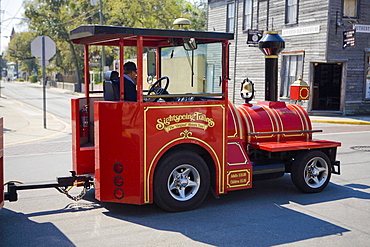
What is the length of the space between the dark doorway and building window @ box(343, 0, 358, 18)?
240 centimetres

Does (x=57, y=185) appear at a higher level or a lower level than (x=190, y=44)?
lower

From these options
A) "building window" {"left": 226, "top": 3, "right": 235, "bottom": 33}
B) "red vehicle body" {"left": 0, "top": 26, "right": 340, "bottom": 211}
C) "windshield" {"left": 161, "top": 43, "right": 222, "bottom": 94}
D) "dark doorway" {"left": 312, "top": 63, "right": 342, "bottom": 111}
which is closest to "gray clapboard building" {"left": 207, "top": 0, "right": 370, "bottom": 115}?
"dark doorway" {"left": 312, "top": 63, "right": 342, "bottom": 111}

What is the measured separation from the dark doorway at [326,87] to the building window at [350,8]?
94.6 inches

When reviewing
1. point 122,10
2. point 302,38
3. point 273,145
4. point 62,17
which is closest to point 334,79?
point 302,38

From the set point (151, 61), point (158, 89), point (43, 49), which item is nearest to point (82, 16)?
point (43, 49)

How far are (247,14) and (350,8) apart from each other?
6.08 m

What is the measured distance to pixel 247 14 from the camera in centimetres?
2475

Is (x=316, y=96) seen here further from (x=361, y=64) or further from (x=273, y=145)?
(x=273, y=145)

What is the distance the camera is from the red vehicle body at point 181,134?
5598 millimetres

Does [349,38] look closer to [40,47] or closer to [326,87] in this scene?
[326,87]

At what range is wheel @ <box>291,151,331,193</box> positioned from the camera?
6852 millimetres

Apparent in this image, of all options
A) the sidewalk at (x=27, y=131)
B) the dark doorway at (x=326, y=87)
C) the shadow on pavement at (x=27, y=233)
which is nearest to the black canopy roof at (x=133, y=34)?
the shadow on pavement at (x=27, y=233)

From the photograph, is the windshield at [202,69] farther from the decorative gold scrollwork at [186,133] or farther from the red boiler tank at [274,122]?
the red boiler tank at [274,122]

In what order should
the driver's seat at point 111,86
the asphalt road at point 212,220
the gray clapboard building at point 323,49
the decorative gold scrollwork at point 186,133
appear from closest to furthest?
the asphalt road at point 212,220 < the decorative gold scrollwork at point 186,133 < the driver's seat at point 111,86 < the gray clapboard building at point 323,49
